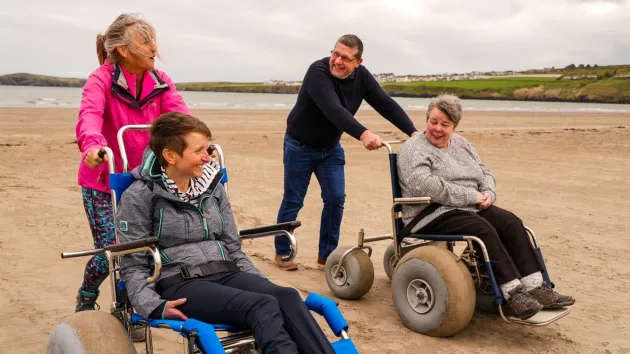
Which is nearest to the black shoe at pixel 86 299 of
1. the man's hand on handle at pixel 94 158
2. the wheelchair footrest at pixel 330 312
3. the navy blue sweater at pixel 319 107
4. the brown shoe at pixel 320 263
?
the man's hand on handle at pixel 94 158

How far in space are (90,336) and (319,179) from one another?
324cm

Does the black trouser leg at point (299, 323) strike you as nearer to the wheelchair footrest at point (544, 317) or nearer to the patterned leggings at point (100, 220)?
the patterned leggings at point (100, 220)

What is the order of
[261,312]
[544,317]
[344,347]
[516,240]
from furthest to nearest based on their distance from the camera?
[516,240] → [544,317] → [344,347] → [261,312]

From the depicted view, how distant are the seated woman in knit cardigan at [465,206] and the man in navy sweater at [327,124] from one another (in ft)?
1.64

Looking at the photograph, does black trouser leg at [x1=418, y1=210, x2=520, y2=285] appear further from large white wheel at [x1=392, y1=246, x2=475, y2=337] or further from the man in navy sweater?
the man in navy sweater

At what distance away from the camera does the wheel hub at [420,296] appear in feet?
14.5

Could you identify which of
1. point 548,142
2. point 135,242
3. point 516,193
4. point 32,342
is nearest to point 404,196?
point 135,242

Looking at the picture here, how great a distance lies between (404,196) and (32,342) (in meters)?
2.82

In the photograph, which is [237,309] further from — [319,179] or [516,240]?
[319,179]

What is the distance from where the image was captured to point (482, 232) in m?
4.36

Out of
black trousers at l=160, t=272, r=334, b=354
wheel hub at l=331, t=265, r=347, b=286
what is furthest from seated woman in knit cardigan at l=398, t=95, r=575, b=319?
black trousers at l=160, t=272, r=334, b=354

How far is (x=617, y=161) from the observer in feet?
46.0

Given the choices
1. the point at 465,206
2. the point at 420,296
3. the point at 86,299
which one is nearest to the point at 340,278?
the point at 420,296

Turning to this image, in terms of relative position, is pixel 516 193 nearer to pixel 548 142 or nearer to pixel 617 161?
pixel 617 161
